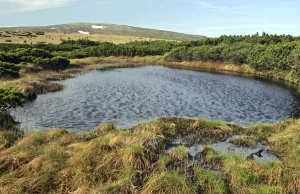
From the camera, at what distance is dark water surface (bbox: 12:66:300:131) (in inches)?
1173

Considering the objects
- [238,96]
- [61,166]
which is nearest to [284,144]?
[61,166]

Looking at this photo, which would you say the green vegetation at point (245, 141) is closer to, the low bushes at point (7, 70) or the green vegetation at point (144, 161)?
the green vegetation at point (144, 161)

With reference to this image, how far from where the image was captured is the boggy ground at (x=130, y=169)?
13195 millimetres

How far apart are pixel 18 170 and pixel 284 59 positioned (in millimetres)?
59938

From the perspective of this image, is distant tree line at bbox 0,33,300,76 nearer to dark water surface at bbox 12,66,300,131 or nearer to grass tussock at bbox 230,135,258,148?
dark water surface at bbox 12,66,300,131

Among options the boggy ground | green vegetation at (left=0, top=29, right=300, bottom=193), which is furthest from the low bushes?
the boggy ground

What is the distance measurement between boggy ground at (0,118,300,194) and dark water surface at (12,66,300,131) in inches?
362

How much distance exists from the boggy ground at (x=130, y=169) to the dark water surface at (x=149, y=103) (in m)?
9.19

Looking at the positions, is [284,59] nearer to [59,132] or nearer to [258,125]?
[258,125]

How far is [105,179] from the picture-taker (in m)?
14.1

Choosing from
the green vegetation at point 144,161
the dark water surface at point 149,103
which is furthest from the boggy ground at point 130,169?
the dark water surface at point 149,103

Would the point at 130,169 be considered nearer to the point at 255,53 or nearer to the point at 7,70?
the point at 7,70

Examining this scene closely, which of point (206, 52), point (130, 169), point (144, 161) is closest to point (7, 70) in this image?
point (144, 161)

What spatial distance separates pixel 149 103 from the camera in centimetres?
3794
